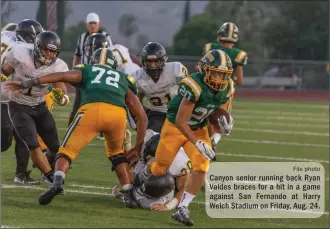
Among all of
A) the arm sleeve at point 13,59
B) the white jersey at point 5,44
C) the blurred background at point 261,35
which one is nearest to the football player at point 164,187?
the arm sleeve at point 13,59

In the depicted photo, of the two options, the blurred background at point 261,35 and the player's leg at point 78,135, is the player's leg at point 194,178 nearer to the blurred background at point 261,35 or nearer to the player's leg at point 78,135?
the player's leg at point 78,135

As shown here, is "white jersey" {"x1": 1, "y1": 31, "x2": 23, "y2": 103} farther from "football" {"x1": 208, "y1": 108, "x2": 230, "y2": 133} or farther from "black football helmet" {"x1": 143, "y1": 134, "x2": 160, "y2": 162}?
"football" {"x1": 208, "y1": 108, "x2": 230, "y2": 133}

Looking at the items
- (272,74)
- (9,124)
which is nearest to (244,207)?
(9,124)

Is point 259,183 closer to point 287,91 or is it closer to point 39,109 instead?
point 39,109

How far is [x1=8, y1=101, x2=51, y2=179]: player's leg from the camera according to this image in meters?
7.45

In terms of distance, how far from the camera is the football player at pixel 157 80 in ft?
25.7

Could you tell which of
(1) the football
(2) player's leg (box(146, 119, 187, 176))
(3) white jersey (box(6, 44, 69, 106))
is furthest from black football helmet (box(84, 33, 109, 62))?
(1) the football

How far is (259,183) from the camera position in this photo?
8.81 metres

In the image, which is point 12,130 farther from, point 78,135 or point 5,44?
point 78,135

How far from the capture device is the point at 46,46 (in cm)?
743

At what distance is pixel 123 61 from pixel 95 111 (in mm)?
3888

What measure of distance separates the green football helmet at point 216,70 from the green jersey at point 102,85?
0.72 metres

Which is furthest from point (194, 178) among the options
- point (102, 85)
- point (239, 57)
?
point (239, 57)

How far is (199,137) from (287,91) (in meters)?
21.1
